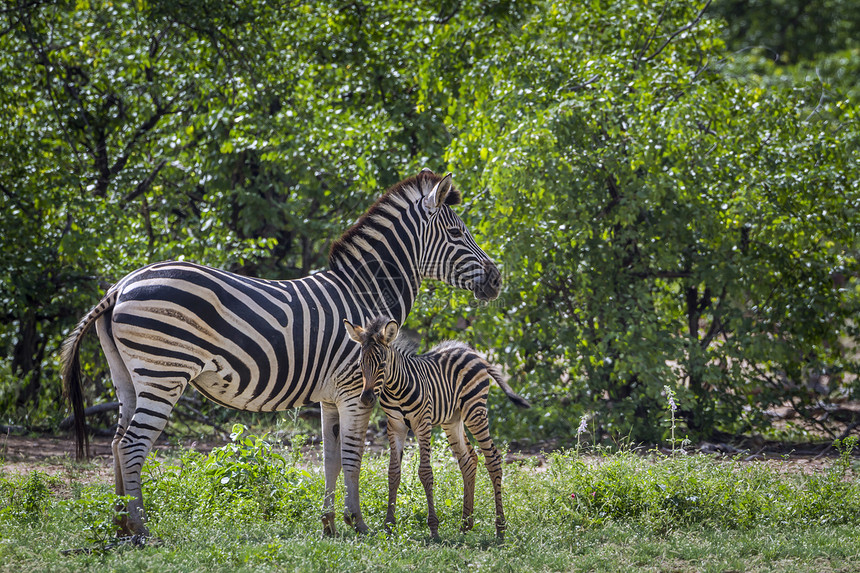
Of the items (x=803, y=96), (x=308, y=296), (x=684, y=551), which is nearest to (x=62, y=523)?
(x=308, y=296)

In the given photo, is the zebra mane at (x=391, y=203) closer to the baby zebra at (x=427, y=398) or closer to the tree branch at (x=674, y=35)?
the baby zebra at (x=427, y=398)

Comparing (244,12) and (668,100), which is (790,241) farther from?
(244,12)

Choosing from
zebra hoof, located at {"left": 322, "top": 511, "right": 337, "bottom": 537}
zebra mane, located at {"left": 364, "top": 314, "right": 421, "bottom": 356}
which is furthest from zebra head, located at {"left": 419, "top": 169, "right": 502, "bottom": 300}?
zebra hoof, located at {"left": 322, "top": 511, "right": 337, "bottom": 537}

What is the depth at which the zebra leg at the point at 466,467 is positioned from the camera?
6.33m

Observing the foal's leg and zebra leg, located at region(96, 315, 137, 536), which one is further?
the foal's leg

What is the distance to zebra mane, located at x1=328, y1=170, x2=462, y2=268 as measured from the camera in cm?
658

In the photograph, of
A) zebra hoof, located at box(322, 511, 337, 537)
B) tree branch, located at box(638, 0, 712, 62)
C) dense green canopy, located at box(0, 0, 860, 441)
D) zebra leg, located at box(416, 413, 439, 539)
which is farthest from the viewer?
tree branch, located at box(638, 0, 712, 62)

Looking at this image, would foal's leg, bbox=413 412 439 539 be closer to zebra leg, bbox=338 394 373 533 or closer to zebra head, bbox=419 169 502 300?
zebra leg, bbox=338 394 373 533

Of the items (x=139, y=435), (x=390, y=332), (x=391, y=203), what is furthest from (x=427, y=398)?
(x=139, y=435)

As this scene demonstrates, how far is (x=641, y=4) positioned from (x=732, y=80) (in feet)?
5.37

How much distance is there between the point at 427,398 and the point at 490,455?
2.28 ft

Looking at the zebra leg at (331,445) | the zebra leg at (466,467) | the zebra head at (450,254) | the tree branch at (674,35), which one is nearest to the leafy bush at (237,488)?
the zebra leg at (331,445)

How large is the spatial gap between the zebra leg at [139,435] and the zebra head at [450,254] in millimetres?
2341

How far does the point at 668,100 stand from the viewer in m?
9.66
